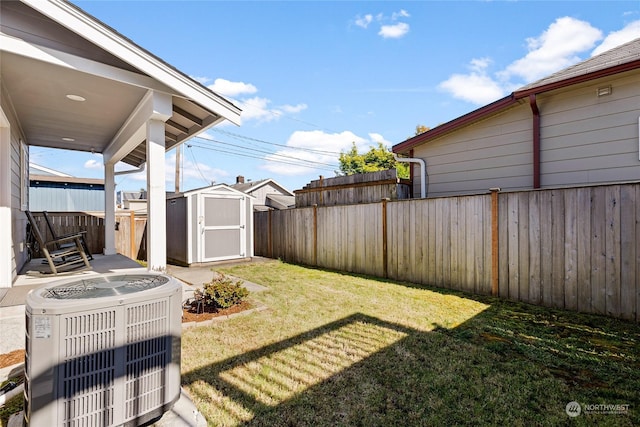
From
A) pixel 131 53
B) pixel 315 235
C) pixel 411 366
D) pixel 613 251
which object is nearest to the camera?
pixel 411 366

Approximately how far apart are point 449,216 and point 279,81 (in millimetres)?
10234

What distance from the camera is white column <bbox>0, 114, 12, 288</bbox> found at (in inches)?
147

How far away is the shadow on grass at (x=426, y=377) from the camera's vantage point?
1850 mm

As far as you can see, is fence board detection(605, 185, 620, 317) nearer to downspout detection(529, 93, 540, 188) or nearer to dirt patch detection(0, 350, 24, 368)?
downspout detection(529, 93, 540, 188)

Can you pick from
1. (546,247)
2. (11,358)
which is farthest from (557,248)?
(11,358)

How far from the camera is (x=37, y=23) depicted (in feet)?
9.55

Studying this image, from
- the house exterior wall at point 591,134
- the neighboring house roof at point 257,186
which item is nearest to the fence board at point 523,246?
the house exterior wall at point 591,134

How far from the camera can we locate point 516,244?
4.36m

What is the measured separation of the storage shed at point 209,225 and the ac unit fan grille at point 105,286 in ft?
17.1

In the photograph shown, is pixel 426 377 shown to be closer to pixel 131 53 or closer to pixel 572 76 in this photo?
pixel 131 53

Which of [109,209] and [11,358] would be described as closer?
[11,358]

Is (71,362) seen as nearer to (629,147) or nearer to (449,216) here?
(449,216)

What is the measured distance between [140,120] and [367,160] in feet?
88.2

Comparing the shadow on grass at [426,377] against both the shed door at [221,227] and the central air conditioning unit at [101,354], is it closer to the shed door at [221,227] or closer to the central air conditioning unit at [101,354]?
the central air conditioning unit at [101,354]
